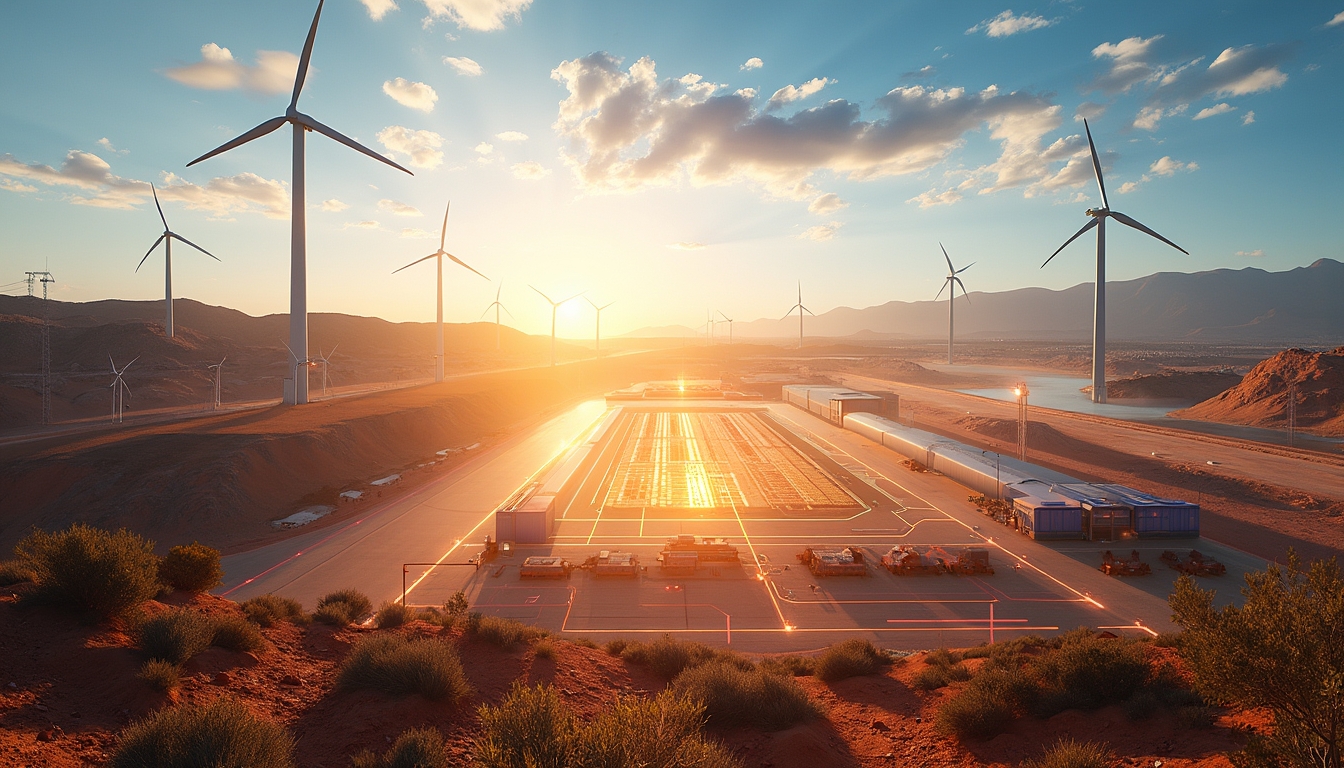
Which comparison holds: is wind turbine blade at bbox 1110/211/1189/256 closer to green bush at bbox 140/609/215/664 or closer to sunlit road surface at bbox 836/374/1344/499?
sunlit road surface at bbox 836/374/1344/499

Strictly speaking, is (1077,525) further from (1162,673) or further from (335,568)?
(335,568)

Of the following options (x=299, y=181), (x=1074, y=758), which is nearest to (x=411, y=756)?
(x=1074, y=758)

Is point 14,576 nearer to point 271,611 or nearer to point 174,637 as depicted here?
point 271,611

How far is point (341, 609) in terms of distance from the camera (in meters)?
23.5

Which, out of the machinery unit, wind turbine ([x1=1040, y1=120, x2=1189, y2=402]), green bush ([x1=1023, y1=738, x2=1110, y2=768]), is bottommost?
the machinery unit

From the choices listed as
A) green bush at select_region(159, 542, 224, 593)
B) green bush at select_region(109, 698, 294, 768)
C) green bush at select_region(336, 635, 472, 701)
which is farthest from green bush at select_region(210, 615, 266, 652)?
green bush at select_region(109, 698, 294, 768)

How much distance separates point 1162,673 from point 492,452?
70.4m

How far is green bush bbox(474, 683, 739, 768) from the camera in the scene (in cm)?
984

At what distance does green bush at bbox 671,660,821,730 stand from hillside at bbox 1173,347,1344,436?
106899 millimetres

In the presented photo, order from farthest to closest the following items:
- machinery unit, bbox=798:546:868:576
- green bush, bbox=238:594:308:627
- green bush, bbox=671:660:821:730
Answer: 1. machinery unit, bbox=798:546:868:576
2. green bush, bbox=238:594:308:627
3. green bush, bbox=671:660:821:730

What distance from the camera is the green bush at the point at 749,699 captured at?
17.4 metres

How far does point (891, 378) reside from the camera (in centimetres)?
19712

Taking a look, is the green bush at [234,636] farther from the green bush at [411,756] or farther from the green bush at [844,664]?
the green bush at [844,664]

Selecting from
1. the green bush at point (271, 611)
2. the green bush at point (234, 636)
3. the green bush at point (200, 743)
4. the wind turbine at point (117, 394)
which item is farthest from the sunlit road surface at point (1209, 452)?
the wind turbine at point (117, 394)
